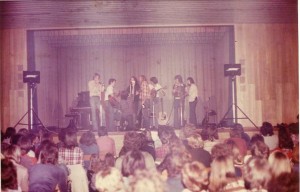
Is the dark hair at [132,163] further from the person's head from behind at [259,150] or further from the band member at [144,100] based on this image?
the band member at [144,100]

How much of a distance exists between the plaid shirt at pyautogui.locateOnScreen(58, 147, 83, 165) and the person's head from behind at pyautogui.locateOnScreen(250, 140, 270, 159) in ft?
5.53

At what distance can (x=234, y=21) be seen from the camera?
244 inches

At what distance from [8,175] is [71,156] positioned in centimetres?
73

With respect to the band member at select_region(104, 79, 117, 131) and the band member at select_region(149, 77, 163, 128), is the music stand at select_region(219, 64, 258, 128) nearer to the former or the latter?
the band member at select_region(149, 77, 163, 128)

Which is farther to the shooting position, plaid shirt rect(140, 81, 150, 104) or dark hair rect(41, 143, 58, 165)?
plaid shirt rect(140, 81, 150, 104)

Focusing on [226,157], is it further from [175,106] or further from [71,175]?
[175,106]

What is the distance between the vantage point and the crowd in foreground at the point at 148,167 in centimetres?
297

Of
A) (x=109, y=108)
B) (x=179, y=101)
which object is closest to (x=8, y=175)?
(x=109, y=108)

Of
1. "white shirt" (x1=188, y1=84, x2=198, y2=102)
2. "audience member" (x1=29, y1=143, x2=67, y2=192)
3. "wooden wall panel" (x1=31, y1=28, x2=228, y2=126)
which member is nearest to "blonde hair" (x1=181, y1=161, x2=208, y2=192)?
"audience member" (x1=29, y1=143, x2=67, y2=192)

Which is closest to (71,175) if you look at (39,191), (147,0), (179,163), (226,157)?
(39,191)

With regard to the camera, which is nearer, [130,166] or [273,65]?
[130,166]

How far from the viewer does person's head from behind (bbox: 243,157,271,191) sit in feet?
9.45

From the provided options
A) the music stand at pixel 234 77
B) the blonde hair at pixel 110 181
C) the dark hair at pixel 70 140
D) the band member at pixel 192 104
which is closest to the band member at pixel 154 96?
the band member at pixel 192 104

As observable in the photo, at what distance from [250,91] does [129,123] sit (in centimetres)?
205
